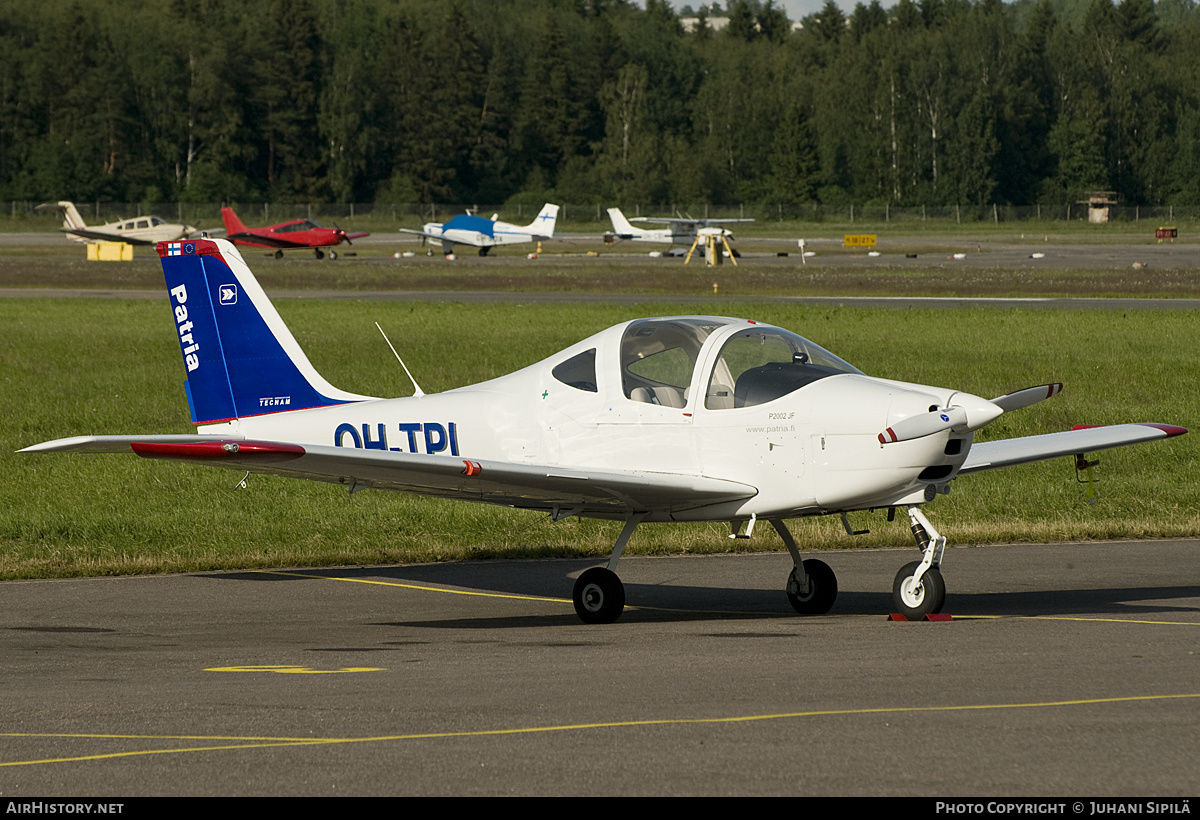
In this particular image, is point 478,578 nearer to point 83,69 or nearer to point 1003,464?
point 1003,464

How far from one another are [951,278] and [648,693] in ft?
158

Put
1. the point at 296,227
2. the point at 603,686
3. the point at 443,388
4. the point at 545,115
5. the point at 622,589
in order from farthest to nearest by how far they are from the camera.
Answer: the point at 545,115 → the point at 296,227 → the point at 443,388 → the point at 622,589 → the point at 603,686

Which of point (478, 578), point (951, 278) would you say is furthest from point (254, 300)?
point (951, 278)

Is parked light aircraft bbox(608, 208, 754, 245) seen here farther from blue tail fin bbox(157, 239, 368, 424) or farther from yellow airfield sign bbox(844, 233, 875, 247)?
blue tail fin bbox(157, 239, 368, 424)

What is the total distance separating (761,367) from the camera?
9891mm

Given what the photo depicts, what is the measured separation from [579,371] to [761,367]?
149cm

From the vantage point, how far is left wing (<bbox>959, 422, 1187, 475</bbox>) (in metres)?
10.7

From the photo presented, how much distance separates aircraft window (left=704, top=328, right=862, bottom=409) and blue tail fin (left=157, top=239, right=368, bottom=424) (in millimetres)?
3756

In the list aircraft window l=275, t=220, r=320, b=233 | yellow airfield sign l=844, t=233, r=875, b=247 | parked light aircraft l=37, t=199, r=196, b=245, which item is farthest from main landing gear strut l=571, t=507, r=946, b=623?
yellow airfield sign l=844, t=233, r=875, b=247

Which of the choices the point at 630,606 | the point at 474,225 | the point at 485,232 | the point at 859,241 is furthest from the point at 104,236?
the point at 630,606

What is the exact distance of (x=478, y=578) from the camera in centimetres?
1264

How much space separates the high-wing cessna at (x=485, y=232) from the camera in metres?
78.9

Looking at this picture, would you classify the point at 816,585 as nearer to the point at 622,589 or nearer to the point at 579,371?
the point at 622,589

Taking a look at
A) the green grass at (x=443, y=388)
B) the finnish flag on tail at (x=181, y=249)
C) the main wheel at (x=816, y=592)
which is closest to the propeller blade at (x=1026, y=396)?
the main wheel at (x=816, y=592)
